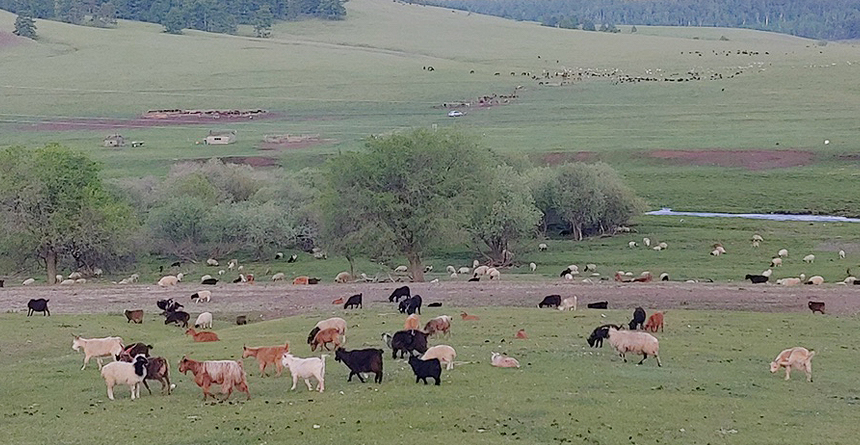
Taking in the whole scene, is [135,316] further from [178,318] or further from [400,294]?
[400,294]

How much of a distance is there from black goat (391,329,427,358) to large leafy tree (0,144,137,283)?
2814 cm

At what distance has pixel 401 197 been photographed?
144ft

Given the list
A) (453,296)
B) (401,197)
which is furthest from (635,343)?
(401,197)

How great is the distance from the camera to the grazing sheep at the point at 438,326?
24392 millimetres

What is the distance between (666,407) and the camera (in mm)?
17422

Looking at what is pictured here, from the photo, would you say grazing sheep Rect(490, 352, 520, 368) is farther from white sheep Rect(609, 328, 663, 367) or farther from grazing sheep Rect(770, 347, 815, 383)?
grazing sheep Rect(770, 347, 815, 383)

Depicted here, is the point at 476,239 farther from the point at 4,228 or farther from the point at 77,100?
the point at 77,100

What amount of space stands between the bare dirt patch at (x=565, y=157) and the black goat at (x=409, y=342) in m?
57.5

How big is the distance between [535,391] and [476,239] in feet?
114

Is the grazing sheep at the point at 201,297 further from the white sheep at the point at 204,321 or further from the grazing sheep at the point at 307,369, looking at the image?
the grazing sheep at the point at 307,369

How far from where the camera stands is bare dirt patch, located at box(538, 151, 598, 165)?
7869 cm

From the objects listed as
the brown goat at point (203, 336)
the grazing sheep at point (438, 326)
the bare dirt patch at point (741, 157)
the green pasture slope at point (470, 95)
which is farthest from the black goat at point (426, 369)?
the bare dirt patch at point (741, 157)

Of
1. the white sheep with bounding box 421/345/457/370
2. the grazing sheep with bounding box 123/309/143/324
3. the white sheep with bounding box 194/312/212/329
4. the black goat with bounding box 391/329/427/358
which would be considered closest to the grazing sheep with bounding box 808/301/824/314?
the black goat with bounding box 391/329/427/358

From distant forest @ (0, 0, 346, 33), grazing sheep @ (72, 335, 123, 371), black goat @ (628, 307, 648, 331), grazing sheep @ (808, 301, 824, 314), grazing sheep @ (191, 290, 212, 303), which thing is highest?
distant forest @ (0, 0, 346, 33)
